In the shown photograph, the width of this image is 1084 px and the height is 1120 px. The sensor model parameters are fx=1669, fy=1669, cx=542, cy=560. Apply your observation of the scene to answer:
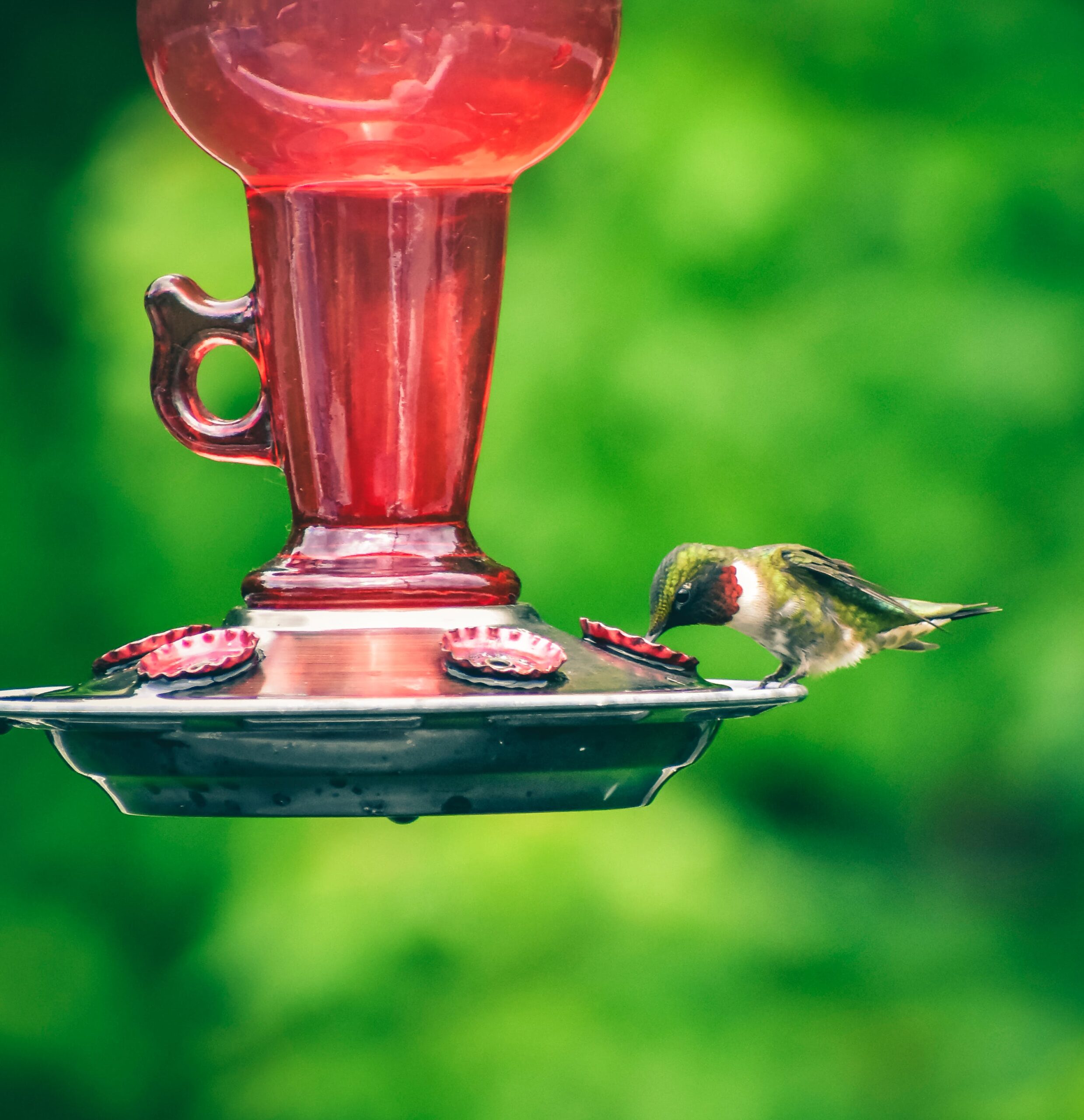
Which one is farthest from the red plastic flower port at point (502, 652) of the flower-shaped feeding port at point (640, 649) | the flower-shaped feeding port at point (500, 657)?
the flower-shaped feeding port at point (640, 649)

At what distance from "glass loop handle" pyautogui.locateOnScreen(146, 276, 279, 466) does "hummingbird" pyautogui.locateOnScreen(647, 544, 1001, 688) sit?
0.56 meters

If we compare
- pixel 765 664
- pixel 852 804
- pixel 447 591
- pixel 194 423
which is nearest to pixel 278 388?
pixel 194 423

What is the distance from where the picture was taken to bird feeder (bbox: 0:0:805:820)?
106 centimetres

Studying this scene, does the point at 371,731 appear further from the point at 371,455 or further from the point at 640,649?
the point at 371,455

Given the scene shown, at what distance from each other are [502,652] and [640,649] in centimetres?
17

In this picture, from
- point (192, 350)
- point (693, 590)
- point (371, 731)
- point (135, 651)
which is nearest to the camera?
point (371, 731)

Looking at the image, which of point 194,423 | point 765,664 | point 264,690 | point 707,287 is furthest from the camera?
point 707,287

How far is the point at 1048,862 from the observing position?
3.77m

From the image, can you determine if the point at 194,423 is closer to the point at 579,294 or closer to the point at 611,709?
the point at 611,709

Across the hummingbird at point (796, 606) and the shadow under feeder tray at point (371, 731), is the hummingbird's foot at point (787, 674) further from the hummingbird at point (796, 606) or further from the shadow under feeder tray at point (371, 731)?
the shadow under feeder tray at point (371, 731)

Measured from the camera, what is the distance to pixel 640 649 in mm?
1233

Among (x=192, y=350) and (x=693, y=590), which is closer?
(x=192, y=350)

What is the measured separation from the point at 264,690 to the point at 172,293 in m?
0.43

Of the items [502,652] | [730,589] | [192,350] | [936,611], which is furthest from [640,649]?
[936,611]
